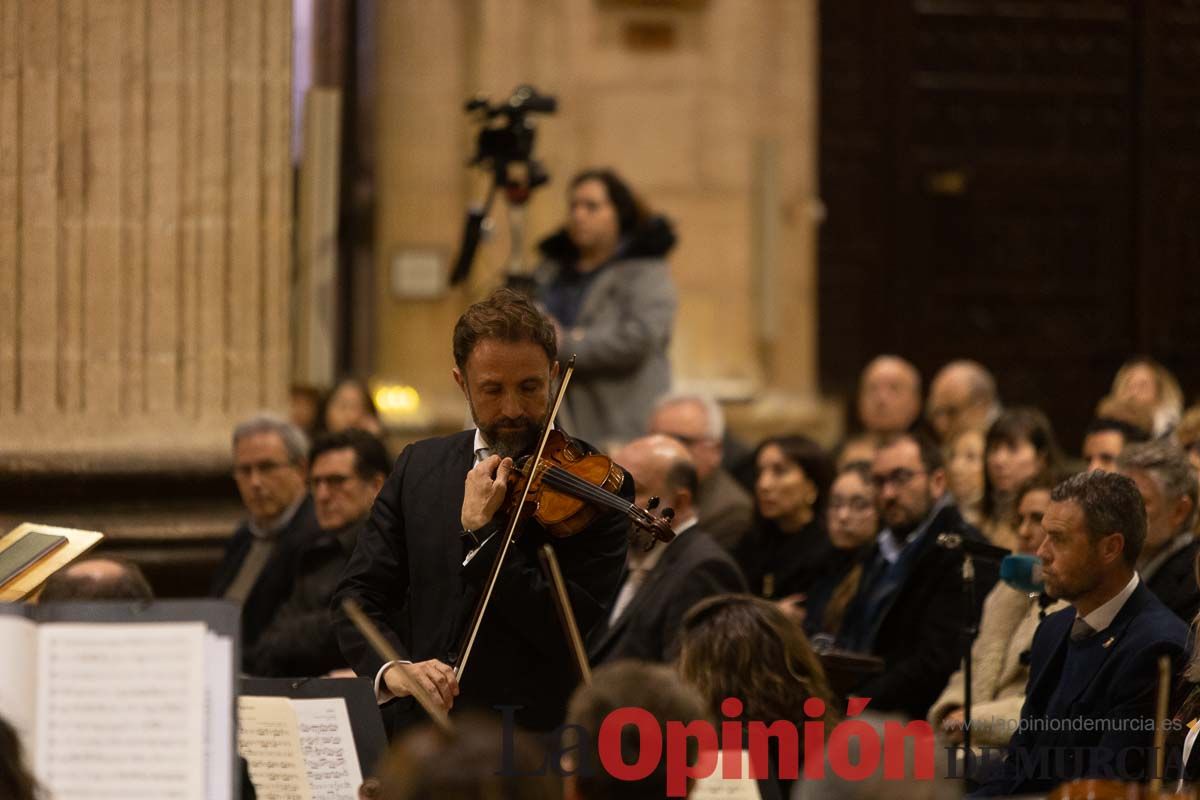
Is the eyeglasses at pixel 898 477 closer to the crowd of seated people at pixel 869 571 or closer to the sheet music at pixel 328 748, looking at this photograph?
the crowd of seated people at pixel 869 571

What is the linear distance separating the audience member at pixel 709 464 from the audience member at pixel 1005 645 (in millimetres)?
1288

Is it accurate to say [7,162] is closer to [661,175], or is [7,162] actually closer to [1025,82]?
[661,175]

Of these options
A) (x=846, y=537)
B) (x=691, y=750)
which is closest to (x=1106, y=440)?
(x=846, y=537)

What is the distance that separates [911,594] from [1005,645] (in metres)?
0.37

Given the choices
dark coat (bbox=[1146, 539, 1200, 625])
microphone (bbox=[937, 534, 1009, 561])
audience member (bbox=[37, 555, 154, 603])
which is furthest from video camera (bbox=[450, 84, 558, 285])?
audience member (bbox=[37, 555, 154, 603])

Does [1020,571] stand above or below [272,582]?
above

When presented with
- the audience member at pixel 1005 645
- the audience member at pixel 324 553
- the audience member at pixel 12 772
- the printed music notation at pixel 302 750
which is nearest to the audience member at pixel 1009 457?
the audience member at pixel 1005 645

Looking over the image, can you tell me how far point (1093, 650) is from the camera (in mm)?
4473

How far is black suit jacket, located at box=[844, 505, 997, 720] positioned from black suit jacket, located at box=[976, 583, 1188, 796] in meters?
1.22

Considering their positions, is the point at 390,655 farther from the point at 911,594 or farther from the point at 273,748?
the point at 911,594

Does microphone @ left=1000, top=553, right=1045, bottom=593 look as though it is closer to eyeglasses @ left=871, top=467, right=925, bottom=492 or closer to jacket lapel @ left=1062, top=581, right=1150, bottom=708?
jacket lapel @ left=1062, top=581, right=1150, bottom=708

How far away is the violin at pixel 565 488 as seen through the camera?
3.66 meters

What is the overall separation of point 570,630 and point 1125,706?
1.47 m

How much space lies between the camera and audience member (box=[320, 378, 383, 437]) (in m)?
7.84
